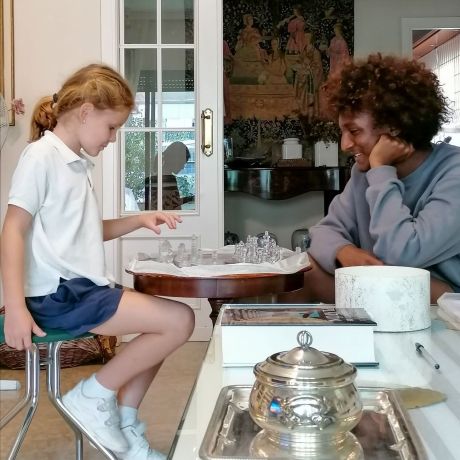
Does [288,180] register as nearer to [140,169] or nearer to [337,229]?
[140,169]

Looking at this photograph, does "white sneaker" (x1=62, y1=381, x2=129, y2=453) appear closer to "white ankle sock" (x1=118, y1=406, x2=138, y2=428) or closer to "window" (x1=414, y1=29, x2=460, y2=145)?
"white ankle sock" (x1=118, y1=406, x2=138, y2=428)

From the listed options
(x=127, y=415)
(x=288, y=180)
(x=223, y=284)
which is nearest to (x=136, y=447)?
(x=127, y=415)

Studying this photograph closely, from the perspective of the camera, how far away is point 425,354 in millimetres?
982

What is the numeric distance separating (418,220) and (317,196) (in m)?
4.30

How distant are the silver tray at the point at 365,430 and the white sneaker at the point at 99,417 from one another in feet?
3.56

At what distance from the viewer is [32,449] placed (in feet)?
7.46

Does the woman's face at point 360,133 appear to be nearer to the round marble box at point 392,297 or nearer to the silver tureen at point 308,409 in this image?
the round marble box at point 392,297

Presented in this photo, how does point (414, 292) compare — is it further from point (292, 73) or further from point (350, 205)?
point (292, 73)

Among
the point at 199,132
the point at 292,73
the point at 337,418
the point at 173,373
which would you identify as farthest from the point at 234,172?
the point at 337,418

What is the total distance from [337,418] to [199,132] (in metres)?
3.42

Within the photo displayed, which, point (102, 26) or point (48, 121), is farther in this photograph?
point (102, 26)

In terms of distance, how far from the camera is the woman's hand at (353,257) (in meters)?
1.59

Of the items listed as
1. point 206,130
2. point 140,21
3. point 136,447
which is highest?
point 140,21

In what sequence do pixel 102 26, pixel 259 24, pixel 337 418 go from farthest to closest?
pixel 259 24 < pixel 102 26 < pixel 337 418
